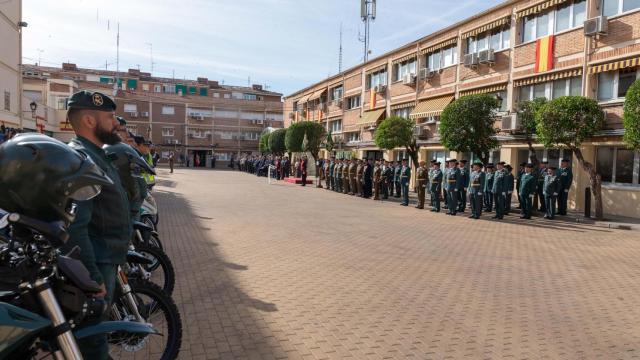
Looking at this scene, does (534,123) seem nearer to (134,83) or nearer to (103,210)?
(103,210)

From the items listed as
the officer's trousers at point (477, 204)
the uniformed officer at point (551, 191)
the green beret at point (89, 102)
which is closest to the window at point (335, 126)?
the officer's trousers at point (477, 204)

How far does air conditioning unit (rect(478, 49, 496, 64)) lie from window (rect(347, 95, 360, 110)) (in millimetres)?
15085

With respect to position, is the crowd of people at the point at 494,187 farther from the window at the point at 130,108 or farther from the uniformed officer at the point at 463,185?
the window at the point at 130,108

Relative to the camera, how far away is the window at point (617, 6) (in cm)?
1510

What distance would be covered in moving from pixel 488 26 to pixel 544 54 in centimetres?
373

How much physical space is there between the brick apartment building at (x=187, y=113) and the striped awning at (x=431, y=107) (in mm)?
41726

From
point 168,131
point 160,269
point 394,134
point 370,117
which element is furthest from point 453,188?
point 168,131

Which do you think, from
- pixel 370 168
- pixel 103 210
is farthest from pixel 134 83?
pixel 103 210

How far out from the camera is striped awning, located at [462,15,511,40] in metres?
20.2

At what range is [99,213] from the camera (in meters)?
2.72

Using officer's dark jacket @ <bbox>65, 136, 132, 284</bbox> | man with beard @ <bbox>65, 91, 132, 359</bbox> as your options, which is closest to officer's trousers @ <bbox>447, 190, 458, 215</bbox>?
man with beard @ <bbox>65, 91, 132, 359</bbox>

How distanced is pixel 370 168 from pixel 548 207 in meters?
8.61

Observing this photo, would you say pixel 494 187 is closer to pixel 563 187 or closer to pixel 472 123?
pixel 563 187

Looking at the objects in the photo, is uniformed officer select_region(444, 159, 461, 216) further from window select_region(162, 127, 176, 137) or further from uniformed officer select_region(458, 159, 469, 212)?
window select_region(162, 127, 176, 137)
